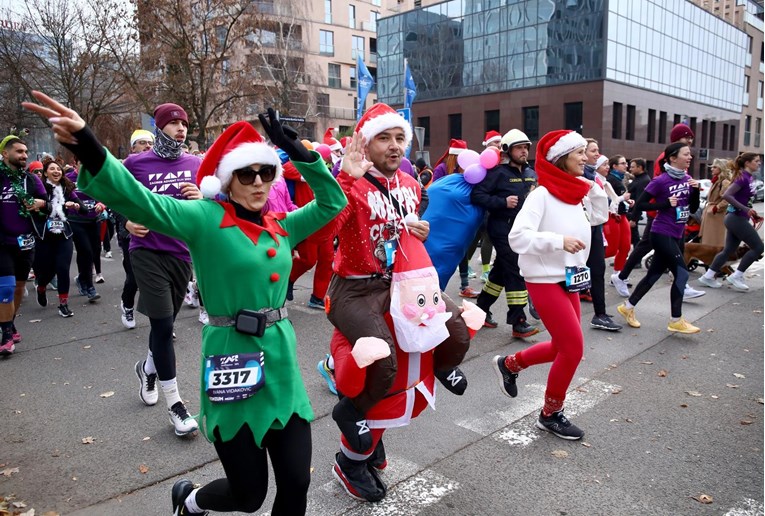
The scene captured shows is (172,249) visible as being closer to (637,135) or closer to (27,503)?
(27,503)

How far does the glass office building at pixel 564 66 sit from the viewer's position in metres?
40.4

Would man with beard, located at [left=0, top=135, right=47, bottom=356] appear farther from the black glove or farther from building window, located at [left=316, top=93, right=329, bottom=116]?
building window, located at [left=316, top=93, right=329, bottom=116]

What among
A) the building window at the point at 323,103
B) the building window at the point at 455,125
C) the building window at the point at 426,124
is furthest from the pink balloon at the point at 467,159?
the building window at the point at 323,103

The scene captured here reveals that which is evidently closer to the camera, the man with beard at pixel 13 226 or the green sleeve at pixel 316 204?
the green sleeve at pixel 316 204

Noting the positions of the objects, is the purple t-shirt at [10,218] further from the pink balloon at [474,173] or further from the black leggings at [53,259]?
the pink balloon at [474,173]

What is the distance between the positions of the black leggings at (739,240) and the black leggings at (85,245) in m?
→ 9.29

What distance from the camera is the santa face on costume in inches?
118

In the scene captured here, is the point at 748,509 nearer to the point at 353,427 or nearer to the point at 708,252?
the point at 353,427

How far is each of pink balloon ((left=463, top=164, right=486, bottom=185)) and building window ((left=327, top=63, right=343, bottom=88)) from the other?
171 ft

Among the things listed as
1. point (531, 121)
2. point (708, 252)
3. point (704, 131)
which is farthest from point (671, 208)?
A: point (704, 131)

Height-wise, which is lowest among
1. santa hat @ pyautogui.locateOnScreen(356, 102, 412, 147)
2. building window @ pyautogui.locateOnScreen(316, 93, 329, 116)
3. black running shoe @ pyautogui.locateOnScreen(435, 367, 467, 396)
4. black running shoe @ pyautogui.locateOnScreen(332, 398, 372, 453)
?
black running shoe @ pyautogui.locateOnScreen(332, 398, 372, 453)

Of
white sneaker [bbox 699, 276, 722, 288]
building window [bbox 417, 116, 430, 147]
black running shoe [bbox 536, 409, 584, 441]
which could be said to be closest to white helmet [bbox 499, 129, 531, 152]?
black running shoe [bbox 536, 409, 584, 441]

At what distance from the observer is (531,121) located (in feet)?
144

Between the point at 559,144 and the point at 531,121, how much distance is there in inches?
1652
